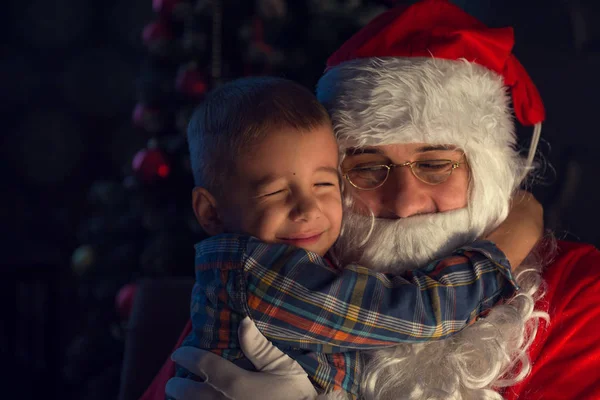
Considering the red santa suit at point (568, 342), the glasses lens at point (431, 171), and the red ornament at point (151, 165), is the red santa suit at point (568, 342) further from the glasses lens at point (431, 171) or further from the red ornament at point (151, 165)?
Answer: the red ornament at point (151, 165)

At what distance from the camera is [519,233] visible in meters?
1.32

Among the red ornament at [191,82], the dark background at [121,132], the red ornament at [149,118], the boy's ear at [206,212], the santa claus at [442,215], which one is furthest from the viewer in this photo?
the red ornament at [149,118]

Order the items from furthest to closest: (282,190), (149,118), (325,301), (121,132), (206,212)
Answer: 1. (121,132)
2. (149,118)
3. (206,212)
4. (282,190)
5. (325,301)

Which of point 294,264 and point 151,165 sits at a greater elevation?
point 294,264

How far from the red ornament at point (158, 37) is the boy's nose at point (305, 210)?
149cm

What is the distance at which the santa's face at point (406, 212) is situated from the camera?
1303 mm

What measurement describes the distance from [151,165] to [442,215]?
4.75 ft

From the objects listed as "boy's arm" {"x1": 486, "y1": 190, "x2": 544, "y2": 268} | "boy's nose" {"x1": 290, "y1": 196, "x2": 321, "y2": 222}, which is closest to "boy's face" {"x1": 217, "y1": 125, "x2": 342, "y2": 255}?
"boy's nose" {"x1": 290, "y1": 196, "x2": 321, "y2": 222}

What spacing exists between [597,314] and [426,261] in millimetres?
405

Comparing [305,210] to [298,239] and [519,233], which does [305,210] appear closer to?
[298,239]

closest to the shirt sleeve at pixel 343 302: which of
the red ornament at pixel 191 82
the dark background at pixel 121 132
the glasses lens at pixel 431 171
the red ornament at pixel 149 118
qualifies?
the glasses lens at pixel 431 171

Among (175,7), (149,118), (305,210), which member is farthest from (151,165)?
(305,210)

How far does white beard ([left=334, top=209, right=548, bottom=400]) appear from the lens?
1182 mm

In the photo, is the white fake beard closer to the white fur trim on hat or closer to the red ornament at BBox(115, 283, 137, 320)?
the white fur trim on hat
